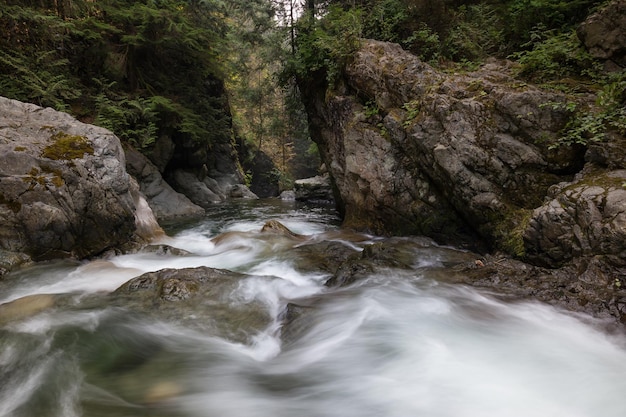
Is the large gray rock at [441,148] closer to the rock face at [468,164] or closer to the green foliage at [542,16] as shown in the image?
the rock face at [468,164]

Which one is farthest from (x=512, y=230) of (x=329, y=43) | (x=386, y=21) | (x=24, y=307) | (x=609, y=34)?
(x=386, y=21)

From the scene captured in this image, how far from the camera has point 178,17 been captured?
1247cm

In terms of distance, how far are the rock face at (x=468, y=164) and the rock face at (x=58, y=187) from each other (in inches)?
210

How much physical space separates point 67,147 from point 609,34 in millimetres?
9675

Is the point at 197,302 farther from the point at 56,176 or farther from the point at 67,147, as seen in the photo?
the point at 67,147

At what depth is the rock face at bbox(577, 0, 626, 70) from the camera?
5.71 metres

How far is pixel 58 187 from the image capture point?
20.1 ft

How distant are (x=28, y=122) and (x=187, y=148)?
10.0m

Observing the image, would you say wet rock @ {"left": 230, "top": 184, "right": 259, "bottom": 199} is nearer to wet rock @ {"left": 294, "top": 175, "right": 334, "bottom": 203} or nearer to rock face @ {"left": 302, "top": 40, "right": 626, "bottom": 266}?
wet rock @ {"left": 294, "top": 175, "right": 334, "bottom": 203}

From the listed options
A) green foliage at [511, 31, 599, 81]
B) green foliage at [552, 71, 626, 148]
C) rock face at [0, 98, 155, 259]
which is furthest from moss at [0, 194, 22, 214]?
green foliage at [511, 31, 599, 81]

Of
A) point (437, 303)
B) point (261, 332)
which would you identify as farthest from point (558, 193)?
point (261, 332)

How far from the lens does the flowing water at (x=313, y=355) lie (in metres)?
2.79

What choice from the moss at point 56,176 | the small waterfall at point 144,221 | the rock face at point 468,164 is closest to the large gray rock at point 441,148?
the rock face at point 468,164

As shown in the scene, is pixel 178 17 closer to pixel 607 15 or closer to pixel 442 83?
pixel 442 83
